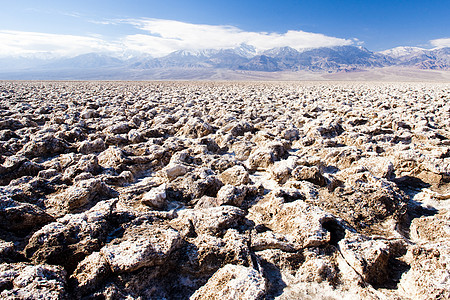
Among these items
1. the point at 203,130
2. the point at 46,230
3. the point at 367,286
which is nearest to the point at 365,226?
the point at 367,286

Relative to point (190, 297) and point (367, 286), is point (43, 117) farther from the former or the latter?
point (367, 286)

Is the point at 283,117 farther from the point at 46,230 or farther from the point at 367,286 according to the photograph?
the point at 46,230

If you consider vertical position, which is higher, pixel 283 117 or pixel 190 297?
pixel 283 117

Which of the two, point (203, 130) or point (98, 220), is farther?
point (203, 130)

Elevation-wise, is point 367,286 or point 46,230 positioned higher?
point 46,230

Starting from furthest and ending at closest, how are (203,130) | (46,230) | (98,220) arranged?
(203,130), (98,220), (46,230)

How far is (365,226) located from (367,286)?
865mm

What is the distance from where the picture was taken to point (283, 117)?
8648mm

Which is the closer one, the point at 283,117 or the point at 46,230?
the point at 46,230

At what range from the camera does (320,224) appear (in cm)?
246

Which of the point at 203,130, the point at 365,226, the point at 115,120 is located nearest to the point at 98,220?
the point at 365,226

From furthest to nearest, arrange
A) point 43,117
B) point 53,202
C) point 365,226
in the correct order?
point 43,117, point 53,202, point 365,226

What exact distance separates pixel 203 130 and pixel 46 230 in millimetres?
4748

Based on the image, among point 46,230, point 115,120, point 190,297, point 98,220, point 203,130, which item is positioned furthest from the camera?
point 115,120
